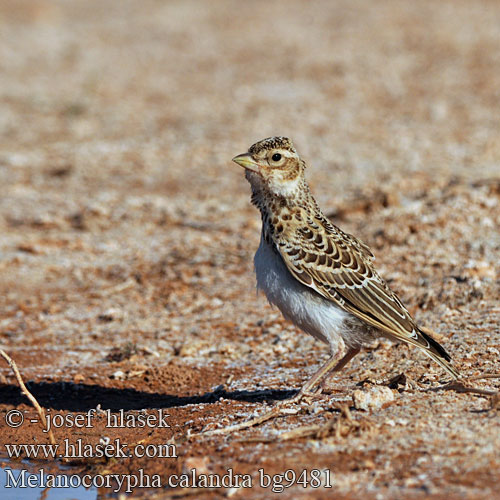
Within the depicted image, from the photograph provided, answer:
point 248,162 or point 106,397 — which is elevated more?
point 248,162

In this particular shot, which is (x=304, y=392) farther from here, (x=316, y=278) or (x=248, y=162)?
(x=248, y=162)

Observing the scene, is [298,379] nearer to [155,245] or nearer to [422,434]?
[422,434]

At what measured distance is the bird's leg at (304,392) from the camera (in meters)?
5.64

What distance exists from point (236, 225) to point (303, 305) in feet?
16.3

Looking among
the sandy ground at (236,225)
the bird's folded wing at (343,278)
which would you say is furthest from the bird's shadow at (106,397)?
the bird's folded wing at (343,278)

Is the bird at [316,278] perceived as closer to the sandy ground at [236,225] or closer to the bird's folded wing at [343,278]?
the bird's folded wing at [343,278]

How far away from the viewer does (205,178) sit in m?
12.8

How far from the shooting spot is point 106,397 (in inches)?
281

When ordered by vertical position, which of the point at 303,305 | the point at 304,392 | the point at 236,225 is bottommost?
the point at 304,392

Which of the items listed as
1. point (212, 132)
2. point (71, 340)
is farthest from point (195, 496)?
→ point (212, 132)

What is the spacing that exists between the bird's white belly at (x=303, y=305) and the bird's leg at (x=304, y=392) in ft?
0.49

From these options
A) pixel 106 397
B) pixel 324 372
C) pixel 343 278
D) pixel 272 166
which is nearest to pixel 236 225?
pixel 106 397

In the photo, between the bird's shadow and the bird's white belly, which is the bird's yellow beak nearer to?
the bird's white belly

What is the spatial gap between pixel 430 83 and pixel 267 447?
12568 millimetres
